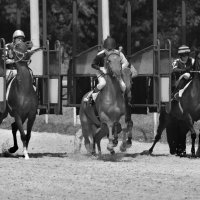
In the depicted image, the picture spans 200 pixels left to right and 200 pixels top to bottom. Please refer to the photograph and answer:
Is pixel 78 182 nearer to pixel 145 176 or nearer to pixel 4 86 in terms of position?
pixel 145 176

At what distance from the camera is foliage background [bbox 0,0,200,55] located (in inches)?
1577

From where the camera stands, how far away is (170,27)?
43812mm

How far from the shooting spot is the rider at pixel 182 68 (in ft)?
67.6

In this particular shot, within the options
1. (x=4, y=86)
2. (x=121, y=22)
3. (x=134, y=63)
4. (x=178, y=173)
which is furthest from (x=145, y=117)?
(x=178, y=173)

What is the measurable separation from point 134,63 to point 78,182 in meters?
7.57

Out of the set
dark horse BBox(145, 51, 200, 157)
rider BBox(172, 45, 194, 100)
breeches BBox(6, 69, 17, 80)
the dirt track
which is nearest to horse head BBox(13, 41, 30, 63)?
breeches BBox(6, 69, 17, 80)

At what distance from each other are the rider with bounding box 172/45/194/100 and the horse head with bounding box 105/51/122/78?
1874mm

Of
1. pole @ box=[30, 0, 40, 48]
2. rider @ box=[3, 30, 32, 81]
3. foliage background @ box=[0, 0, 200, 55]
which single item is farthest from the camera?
foliage background @ box=[0, 0, 200, 55]

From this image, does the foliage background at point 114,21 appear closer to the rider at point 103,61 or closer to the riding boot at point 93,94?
the riding boot at point 93,94

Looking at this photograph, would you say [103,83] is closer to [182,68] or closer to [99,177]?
[182,68]

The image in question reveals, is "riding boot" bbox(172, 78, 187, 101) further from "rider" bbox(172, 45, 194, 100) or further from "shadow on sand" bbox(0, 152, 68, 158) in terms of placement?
"shadow on sand" bbox(0, 152, 68, 158)

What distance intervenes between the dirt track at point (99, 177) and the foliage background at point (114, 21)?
18409 millimetres

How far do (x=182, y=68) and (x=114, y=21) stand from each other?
72.4ft

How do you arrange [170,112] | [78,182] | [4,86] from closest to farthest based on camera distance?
[78,182] → [4,86] → [170,112]
